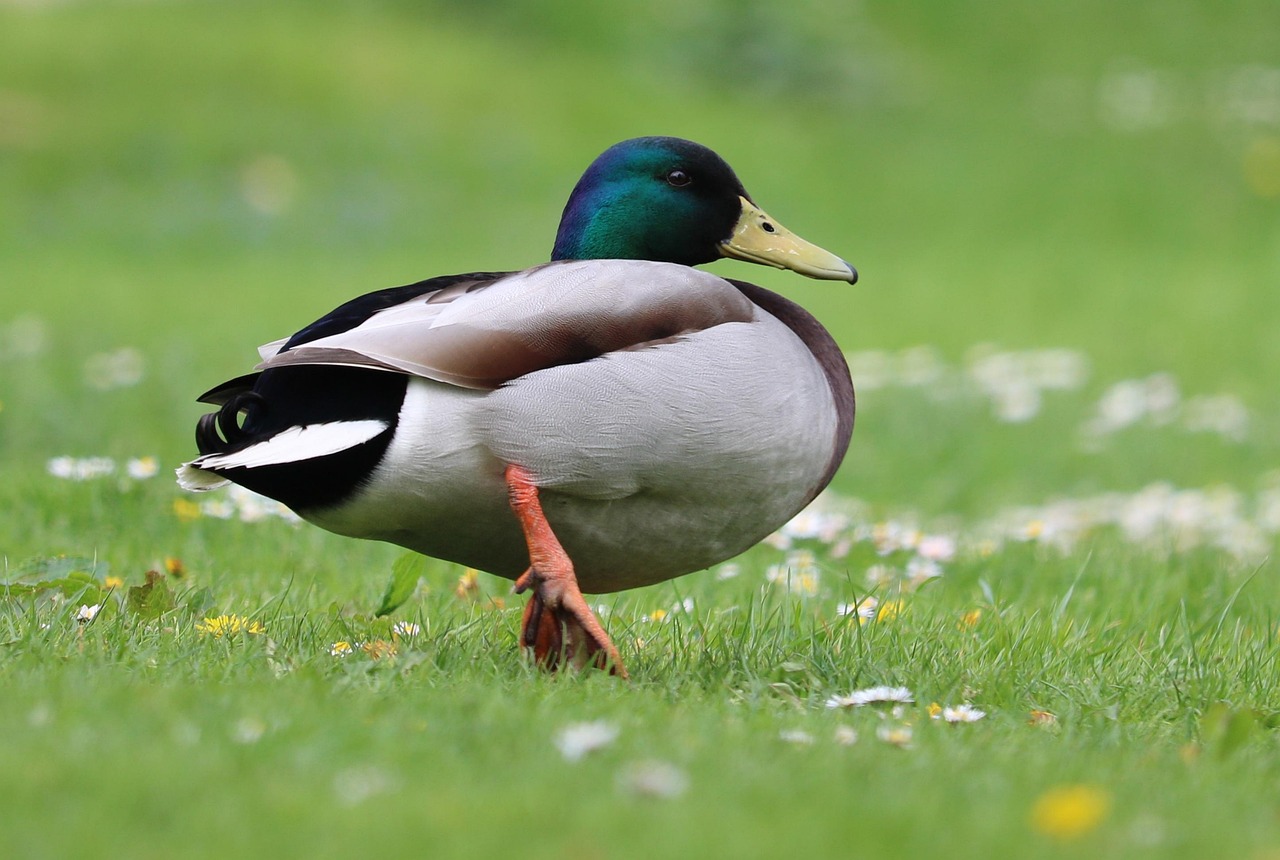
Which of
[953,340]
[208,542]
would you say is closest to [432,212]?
[953,340]

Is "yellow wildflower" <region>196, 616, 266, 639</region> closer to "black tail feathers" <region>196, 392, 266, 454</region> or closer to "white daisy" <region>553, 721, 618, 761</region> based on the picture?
"black tail feathers" <region>196, 392, 266, 454</region>

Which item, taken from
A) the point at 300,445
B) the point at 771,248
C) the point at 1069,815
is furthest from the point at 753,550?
the point at 1069,815

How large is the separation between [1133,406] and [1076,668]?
4802 millimetres

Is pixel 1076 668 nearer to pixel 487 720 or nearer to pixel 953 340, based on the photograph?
pixel 487 720

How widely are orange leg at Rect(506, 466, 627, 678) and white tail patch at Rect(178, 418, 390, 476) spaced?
0.26 m

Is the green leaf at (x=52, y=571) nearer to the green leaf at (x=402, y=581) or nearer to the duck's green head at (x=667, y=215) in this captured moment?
the green leaf at (x=402, y=581)

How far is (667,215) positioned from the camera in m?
3.40

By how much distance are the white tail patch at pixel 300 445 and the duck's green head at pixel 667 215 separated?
2.73 ft

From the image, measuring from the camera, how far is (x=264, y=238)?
12969mm

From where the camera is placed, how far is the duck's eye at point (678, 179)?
339 cm

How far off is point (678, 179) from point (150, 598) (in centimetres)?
136

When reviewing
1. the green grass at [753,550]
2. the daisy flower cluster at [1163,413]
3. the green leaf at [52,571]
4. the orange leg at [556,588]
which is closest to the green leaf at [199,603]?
the green grass at [753,550]

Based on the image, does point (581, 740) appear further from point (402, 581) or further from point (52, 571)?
point (52, 571)

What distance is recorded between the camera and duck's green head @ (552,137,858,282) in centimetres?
337
